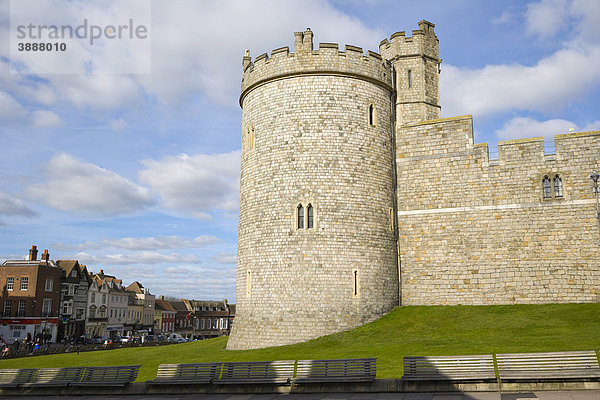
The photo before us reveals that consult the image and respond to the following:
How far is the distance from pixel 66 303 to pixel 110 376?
44.8 meters

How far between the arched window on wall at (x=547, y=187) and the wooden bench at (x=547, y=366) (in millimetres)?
12970

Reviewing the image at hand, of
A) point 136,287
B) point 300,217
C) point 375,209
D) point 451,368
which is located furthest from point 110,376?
point 136,287

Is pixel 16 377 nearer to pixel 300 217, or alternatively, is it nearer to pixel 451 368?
pixel 451 368

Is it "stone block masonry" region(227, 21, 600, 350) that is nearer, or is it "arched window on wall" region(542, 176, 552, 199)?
"stone block masonry" region(227, 21, 600, 350)

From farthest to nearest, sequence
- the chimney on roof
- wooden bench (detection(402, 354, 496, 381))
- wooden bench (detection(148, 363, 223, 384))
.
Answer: the chimney on roof → wooden bench (detection(148, 363, 223, 384)) → wooden bench (detection(402, 354, 496, 381))

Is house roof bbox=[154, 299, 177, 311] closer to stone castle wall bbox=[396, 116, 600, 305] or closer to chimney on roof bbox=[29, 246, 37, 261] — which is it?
chimney on roof bbox=[29, 246, 37, 261]

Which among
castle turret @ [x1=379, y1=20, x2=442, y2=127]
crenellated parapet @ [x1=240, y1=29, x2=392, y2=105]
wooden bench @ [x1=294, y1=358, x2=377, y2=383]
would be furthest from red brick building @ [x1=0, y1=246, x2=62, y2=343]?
wooden bench @ [x1=294, y1=358, x2=377, y2=383]

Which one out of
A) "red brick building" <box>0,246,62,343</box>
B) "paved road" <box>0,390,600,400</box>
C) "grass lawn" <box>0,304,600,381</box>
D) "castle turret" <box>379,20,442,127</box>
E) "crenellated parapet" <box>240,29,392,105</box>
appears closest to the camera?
"paved road" <box>0,390,600,400</box>

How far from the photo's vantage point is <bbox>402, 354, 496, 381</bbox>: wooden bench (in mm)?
11217

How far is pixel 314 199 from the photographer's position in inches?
881

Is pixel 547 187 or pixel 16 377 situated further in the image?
pixel 547 187

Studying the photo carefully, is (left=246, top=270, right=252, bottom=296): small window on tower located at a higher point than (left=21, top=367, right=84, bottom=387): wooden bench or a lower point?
higher

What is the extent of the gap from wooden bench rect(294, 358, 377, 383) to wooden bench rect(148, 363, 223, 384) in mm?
2351

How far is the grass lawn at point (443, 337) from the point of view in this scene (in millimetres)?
16562
